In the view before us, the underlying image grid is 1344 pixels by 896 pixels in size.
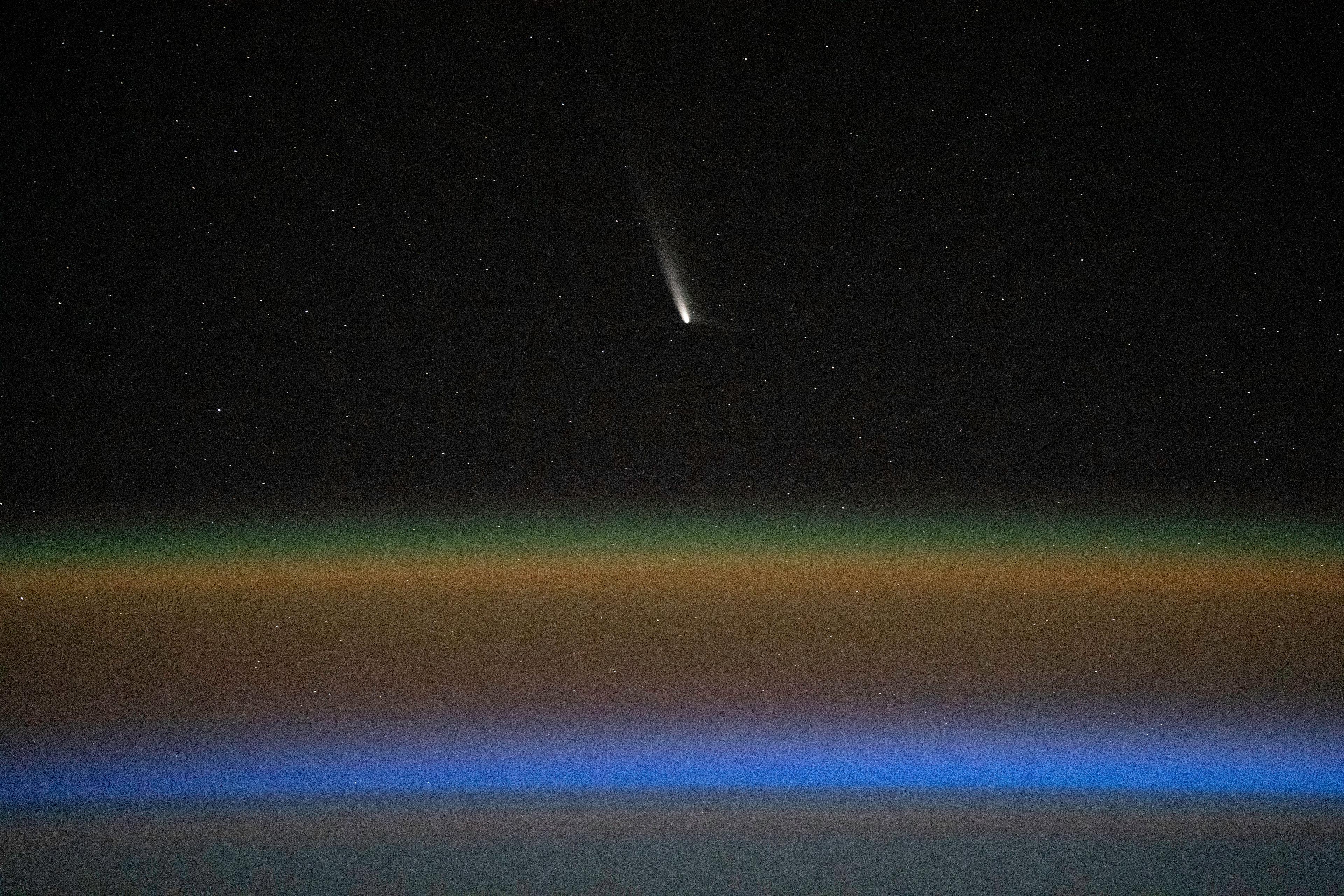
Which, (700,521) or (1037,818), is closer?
(1037,818)

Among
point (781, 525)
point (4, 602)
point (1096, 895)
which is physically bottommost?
point (1096, 895)

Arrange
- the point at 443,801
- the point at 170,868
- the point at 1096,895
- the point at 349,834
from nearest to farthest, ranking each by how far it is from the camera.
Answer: the point at 1096,895, the point at 170,868, the point at 349,834, the point at 443,801

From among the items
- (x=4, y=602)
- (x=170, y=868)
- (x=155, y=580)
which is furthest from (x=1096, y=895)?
(x=4, y=602)

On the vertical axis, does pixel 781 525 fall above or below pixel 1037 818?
above

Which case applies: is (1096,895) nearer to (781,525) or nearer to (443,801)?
(781,525)

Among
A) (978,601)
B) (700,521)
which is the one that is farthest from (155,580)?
(978,601)

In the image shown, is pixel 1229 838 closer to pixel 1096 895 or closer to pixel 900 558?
pixel 1096 895

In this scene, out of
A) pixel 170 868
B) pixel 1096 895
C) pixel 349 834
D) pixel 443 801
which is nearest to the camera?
pixel 1096 895

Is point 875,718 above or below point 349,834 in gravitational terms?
above

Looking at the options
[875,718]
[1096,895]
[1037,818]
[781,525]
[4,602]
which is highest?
[781,525]
